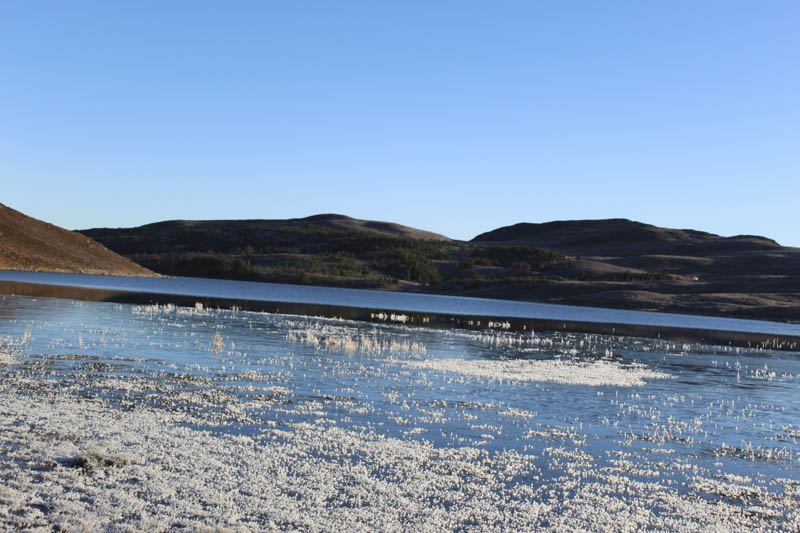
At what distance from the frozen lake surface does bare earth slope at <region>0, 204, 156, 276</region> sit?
85787mm

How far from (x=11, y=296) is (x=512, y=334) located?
117 ft

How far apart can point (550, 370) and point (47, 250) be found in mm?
104135

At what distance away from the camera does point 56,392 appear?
1923cm

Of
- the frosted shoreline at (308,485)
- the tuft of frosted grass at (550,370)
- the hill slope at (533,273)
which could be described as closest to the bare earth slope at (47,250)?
the hill slope at (533,273)

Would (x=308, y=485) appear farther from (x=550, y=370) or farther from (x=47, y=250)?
(x=47, y=250)

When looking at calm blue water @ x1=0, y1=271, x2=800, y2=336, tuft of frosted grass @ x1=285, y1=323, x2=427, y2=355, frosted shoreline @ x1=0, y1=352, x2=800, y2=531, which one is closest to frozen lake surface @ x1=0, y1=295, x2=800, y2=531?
frosted shoreline @ x1=0, y1=352, x2=800, y2=531

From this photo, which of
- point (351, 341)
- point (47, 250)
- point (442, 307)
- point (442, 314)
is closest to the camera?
point (351, 341)

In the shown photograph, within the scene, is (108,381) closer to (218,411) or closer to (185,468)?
(218,411)

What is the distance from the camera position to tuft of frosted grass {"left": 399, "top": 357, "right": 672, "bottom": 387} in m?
28.7

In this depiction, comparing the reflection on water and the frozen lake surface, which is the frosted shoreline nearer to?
the frozen lake surface

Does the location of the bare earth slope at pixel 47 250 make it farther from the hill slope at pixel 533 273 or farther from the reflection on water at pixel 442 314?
the hill slope at pixel 533 273

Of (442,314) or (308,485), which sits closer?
(308,485)

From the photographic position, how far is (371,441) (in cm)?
1636

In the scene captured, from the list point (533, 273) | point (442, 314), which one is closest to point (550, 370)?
point (442, 314)
